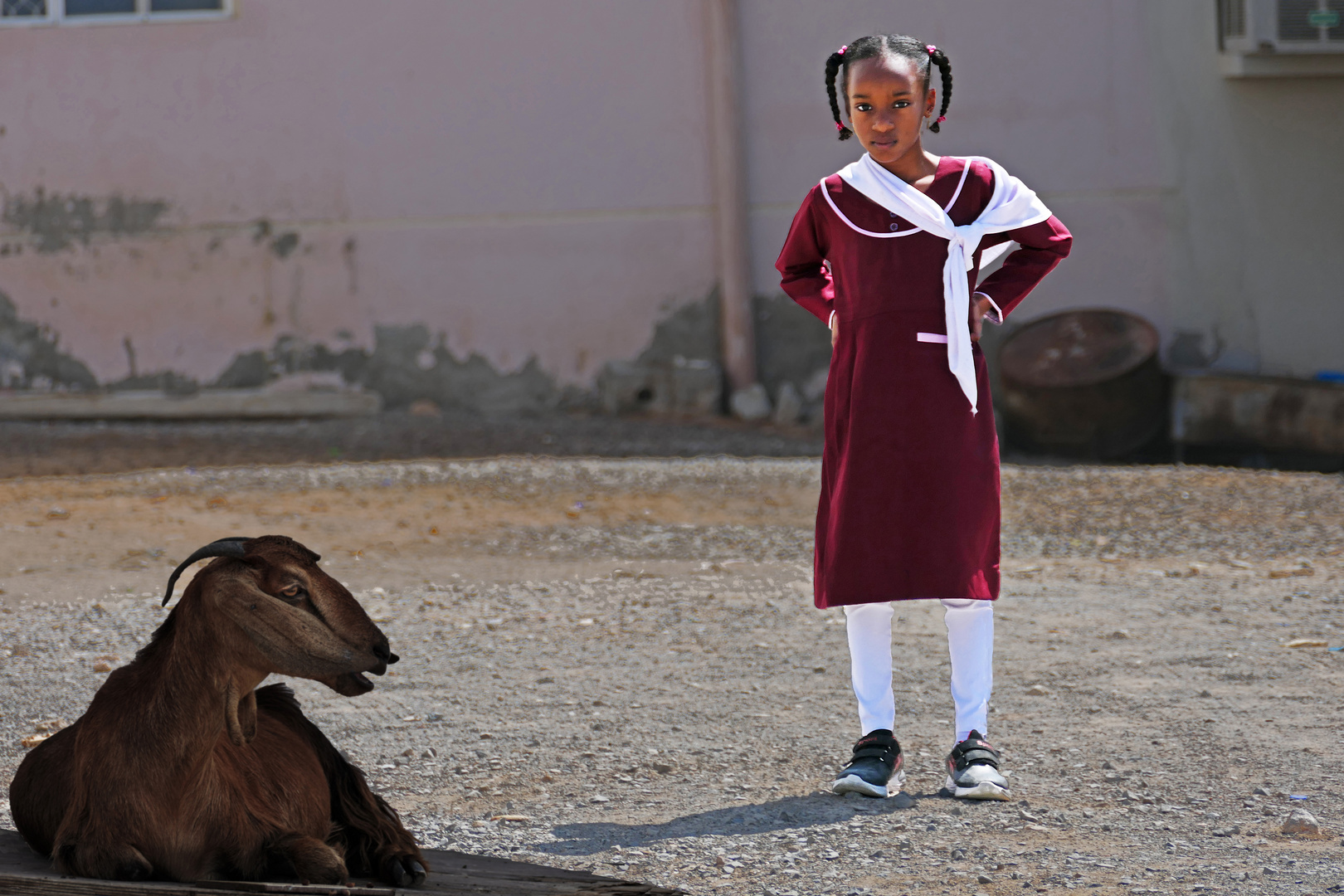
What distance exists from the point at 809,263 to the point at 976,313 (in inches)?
18.9

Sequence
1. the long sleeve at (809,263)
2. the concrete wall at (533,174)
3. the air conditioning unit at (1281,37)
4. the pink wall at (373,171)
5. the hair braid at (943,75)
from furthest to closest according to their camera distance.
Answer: the pink wall at (373,171)
the concrete wall at (533,174)
the air conditioning unit at (1281,37)
the long sleeve at (809,263)
the hair braid at (943,75)

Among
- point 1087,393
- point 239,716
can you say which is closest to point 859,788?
point 239,716

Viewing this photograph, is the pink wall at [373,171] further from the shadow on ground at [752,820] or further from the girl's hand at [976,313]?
the shadow on ground at [752,820]

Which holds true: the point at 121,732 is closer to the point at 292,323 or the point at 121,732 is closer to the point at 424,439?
the point at 424,439

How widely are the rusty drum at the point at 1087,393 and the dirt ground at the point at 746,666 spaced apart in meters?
1.50

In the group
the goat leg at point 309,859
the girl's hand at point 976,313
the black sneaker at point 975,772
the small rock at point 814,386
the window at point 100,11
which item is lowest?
the black sneaker at point 975,772

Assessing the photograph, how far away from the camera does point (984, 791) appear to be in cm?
357

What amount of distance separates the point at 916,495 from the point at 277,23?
9.73 m

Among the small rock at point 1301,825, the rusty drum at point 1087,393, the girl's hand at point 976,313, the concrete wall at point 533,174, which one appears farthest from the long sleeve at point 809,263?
the concrete wall at point 533,174

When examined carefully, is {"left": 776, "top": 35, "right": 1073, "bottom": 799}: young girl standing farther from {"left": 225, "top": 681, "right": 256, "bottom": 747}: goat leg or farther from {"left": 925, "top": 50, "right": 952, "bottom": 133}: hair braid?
{"left": 225, "top": 681, "right": 256, "bottom": 747}: goat leg

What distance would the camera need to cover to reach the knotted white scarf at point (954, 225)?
11.7 feet

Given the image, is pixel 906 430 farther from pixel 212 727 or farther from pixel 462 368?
pixel 462 368

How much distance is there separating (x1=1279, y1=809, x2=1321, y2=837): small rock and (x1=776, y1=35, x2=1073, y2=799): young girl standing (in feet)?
2.09

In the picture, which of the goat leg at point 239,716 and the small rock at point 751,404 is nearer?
the goat leg at point 239,716
